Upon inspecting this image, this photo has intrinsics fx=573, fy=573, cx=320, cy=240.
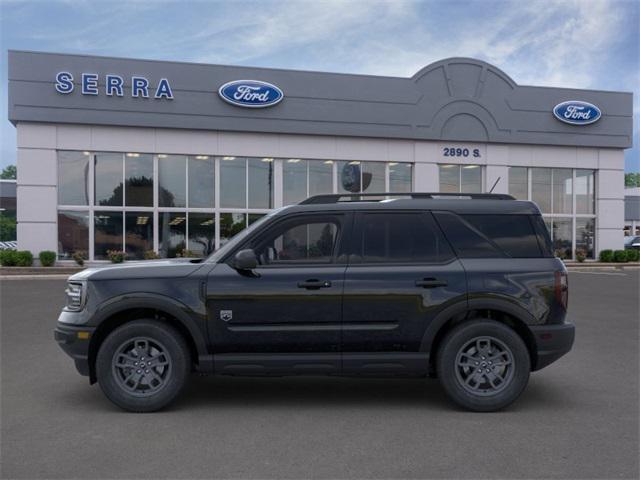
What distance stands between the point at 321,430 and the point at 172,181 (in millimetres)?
22104

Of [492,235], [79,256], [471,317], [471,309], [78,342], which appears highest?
[492,235]

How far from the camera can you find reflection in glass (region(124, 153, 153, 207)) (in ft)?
81.6

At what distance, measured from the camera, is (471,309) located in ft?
17.2

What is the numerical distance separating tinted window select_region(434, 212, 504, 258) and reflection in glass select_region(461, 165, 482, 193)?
24.2 meters

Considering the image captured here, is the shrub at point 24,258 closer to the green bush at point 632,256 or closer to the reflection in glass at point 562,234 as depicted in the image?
the reflection in glass at point 562,234

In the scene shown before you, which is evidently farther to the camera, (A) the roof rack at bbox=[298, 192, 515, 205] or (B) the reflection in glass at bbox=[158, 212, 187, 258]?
(B) the reflection in glass at bbox=[158, 212, 187, 258]

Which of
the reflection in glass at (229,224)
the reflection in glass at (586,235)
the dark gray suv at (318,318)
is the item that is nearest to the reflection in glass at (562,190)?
the reflection in glass at (586,235)

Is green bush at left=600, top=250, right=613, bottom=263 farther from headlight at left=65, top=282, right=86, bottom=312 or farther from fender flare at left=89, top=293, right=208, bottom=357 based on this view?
headlight at left=65, top=282, right=86, bottom=312

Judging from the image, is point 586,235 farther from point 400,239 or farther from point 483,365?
point 400,239

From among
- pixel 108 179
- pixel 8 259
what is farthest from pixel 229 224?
pixel 8 259

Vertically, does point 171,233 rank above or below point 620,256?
above

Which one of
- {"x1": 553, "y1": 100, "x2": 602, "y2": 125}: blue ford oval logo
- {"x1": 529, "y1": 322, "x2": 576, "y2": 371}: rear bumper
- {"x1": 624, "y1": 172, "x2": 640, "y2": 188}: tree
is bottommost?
{"x1": 529, "y1": 322, "x2": 576, "y2": 371}: rear bumper

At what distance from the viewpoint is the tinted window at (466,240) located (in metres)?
5.39

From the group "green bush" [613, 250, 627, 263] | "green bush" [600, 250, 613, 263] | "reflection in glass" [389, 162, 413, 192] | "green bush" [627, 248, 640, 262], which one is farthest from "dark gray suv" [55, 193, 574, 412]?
"green bush" [627, 248, 640, 262]
